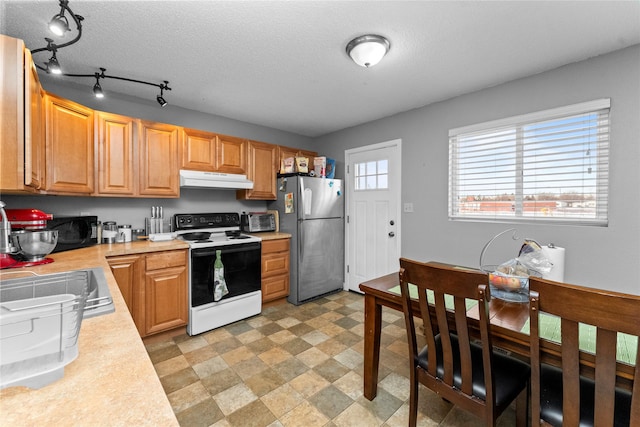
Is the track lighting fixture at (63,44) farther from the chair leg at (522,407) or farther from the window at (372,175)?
the chair leg at (522,407)

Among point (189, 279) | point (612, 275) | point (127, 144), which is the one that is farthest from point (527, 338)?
point (127, 144)

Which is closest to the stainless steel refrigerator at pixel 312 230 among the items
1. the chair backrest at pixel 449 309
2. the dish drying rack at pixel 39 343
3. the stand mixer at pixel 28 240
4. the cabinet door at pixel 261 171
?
the cabinet door at pixel 261 171

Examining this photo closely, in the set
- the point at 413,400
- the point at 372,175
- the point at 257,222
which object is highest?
the point at 372,175

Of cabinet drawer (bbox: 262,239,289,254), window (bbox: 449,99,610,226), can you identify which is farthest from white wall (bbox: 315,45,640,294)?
cabinet drawer (bbox: 262,239,289,254)

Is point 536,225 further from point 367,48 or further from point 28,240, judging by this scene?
point 28,240

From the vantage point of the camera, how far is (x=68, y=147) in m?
2.20

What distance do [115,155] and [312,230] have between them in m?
2.23

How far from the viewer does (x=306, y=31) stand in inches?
69.6

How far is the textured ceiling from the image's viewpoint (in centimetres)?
157

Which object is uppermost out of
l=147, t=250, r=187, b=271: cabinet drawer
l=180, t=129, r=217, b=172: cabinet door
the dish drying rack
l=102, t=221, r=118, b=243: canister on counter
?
l=180, t=129, r=217, b=172: cabinet door

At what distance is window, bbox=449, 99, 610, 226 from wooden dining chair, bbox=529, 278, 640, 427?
1581 millimetres

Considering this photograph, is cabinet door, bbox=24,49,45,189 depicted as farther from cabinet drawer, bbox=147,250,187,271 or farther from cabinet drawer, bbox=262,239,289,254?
cabinet drawer, bbox=262,239,289,254

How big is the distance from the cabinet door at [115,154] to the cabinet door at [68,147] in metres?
0.07

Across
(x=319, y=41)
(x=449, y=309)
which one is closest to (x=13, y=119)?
(x=319, y=41)
